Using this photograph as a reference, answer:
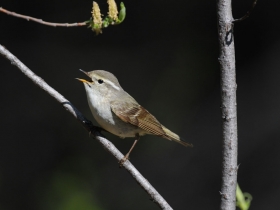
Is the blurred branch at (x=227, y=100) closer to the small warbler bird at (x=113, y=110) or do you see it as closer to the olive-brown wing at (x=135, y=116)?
the small warbler bird at (x=113, y=110)

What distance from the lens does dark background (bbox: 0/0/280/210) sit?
216 inches

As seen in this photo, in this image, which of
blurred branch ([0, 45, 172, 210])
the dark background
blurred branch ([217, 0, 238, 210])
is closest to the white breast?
blurred branch ([0, 45, 172, 210])

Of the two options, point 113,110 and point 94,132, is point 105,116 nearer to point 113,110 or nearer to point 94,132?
point 113,110

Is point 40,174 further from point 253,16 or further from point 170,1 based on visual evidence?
point 253,16

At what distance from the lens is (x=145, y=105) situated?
580 cm

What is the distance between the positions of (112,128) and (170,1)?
2640mm

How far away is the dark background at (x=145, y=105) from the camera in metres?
5.49

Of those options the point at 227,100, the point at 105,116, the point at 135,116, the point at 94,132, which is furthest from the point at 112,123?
the point at 227,100

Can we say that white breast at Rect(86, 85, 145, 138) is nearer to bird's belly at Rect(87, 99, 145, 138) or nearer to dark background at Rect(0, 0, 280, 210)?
bird's belly at Rect(87, 99, 145, 138)

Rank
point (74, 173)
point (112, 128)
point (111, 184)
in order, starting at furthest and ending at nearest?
1. point (111, 184)
2. point (74, 173)
3. point (112, 128)

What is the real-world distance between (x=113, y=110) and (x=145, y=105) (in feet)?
7.59

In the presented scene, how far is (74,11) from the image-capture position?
5883mm

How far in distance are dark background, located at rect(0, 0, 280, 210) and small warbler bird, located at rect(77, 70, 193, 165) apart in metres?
1.83

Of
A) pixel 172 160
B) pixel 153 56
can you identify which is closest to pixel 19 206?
pixel 172 160
